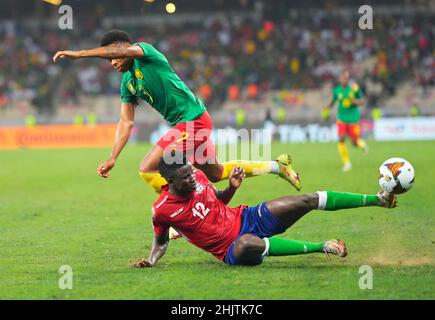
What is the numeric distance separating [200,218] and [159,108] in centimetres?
188

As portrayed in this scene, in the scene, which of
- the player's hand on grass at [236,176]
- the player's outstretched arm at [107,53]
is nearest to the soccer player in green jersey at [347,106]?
the player's outstretched arm at [107,53]

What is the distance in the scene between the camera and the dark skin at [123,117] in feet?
23.9

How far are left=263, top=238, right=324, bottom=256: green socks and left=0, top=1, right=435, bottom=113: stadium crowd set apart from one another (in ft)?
87.2

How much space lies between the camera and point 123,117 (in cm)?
875

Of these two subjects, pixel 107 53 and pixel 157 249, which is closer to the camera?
pixel 107 53

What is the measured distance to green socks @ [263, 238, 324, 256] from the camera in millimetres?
7262

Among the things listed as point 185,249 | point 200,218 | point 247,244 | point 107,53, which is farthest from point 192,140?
point 247,244

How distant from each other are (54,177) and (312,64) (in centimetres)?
1988

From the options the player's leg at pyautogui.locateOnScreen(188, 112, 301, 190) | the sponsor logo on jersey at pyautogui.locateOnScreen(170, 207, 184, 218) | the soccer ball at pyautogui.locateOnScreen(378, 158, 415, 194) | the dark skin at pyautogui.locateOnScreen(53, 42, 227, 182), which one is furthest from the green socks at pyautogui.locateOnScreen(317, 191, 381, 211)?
the dark skin at pyautogui.locateOnScreen(53, 42, 227, 182)

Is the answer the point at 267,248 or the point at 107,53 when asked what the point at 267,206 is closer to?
the point at 267,248

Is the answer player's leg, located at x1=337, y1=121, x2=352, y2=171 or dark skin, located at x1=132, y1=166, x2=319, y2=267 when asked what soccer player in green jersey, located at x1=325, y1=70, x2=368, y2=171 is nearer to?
player's leg, located at x1=337, y1=121, x2=352, y2=171

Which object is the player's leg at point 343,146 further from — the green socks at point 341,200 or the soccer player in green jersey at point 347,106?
the green socks at point 341,200

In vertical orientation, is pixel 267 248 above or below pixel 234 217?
below
